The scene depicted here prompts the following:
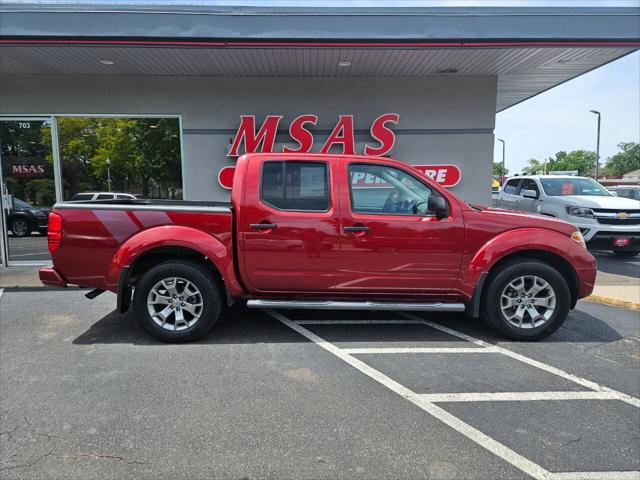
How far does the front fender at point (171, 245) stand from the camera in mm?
4383

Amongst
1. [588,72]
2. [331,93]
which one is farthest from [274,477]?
[588,72]

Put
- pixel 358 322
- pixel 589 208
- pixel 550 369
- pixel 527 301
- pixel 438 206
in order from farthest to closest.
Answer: pixel 589 208, pixel 358 322, pixel 527 301, pixel 438 206, pixel 550 369

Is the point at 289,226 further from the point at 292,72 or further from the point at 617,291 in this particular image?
the point at 617,291

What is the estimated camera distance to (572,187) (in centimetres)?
1043

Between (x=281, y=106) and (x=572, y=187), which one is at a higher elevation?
(x=281, y=106)

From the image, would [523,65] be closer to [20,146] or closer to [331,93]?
[331,93]

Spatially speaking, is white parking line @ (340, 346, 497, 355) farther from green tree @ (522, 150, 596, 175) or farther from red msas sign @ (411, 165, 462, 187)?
green tree @ (522, 150, 596, 175)

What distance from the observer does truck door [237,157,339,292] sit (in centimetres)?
445

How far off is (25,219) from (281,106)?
5.93 meters

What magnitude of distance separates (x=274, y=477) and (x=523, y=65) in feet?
28.5

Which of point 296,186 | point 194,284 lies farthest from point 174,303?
point 296,186

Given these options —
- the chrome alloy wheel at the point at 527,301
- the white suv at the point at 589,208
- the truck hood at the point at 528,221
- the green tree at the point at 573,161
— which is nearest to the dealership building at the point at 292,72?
the white suv at the point at 589,208

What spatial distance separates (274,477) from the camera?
249cm

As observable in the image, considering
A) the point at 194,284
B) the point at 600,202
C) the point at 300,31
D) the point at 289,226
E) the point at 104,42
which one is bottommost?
the point at 194,284
